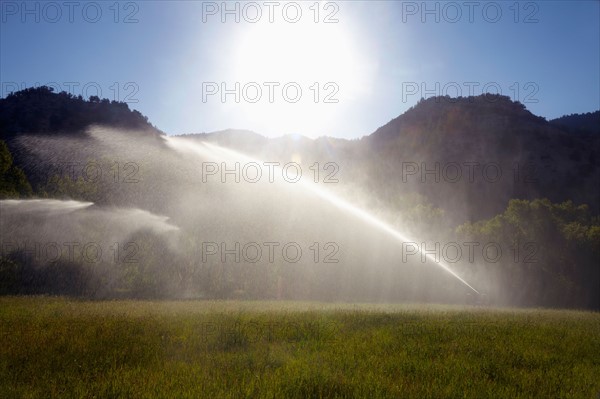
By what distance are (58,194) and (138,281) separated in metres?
18.3

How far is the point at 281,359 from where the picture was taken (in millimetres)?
8062

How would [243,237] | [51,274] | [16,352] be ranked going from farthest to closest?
[243,237] → [51,274] → [16,352]

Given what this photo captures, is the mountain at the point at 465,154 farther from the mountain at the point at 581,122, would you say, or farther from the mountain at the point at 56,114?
the mountain at the point at 56,114

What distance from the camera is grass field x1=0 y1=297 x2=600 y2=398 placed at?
6449mm

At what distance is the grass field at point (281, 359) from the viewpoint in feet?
21.2

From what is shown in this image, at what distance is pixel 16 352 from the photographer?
8.02 metres

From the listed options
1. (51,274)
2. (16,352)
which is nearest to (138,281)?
(51,274)

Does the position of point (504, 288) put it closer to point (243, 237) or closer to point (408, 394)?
point (243, 237)
